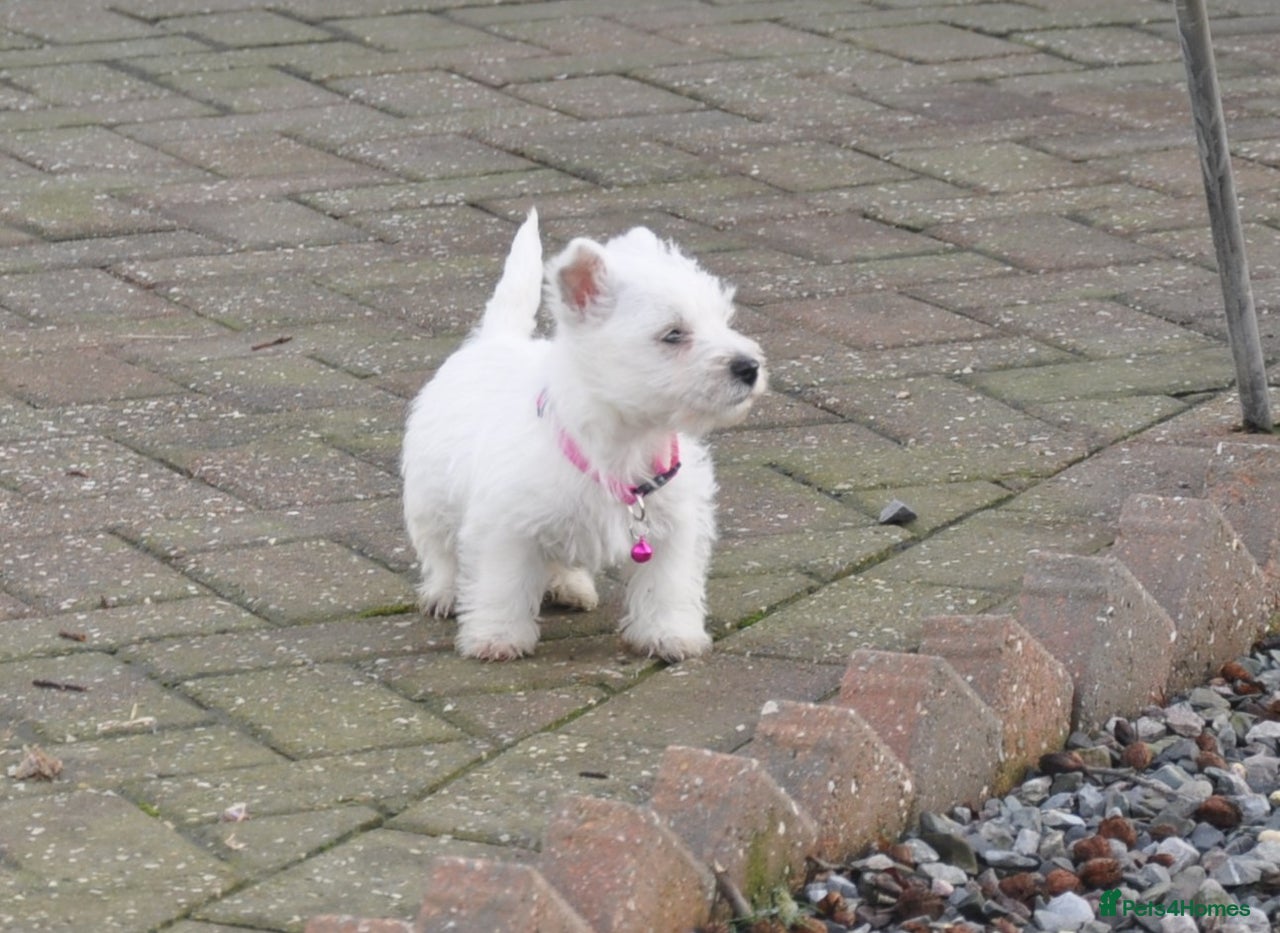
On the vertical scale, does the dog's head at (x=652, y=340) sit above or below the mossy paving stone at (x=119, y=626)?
above

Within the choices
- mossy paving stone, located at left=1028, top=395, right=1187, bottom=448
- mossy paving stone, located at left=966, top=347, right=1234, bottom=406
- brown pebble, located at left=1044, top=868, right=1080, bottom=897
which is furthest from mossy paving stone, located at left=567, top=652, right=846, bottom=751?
mossy paving stone, located at left=966, top=347, right=1234, bottom=406

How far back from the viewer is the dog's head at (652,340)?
3.54m

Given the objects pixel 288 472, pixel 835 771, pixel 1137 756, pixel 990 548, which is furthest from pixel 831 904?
pixel 288 472

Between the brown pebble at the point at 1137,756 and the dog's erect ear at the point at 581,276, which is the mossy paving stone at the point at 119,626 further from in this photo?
the brown pebble at the point at 1137,756

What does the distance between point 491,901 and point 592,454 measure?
51.7 inches

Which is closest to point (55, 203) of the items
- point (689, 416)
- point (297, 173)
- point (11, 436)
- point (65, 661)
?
point (297, 173)

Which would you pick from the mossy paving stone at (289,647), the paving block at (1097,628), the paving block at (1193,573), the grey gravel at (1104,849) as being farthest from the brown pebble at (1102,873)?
the mossy paving stone at (289,647)

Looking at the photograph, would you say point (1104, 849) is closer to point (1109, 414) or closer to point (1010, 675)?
point (1010, 675)

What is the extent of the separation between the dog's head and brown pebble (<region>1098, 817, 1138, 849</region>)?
887mm

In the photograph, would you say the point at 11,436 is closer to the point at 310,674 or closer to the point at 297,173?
the point at 310,674

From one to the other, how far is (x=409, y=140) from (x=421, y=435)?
9.84 ft

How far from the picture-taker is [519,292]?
4.10m

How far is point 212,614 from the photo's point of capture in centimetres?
389

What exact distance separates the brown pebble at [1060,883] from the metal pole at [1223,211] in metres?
1.76
